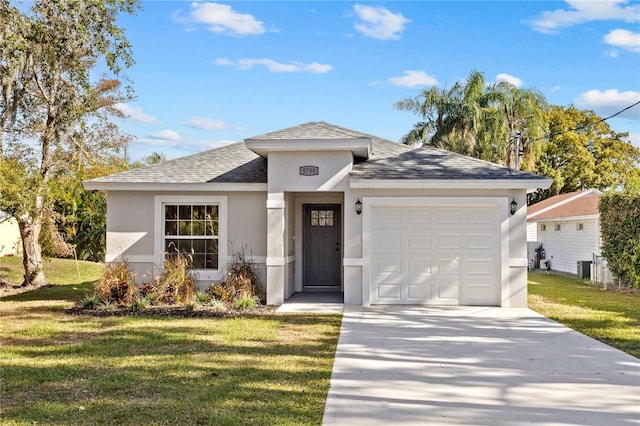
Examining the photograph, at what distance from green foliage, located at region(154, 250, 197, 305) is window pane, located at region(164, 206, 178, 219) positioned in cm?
113

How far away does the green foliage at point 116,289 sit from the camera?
10.9 m

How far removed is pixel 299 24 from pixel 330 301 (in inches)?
303

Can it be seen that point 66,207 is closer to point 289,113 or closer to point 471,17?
point 289,113

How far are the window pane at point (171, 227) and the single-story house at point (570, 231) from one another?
1349cm

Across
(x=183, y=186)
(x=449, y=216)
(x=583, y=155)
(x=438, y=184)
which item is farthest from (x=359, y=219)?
(x=583, y=155)

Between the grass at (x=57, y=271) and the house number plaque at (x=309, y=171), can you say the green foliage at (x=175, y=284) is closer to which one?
the house number plaque at (x=309, y=171)

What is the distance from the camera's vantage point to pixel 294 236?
1347cm

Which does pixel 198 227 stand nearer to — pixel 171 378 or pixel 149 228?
pixel 149 228

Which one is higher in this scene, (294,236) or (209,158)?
(209,158)

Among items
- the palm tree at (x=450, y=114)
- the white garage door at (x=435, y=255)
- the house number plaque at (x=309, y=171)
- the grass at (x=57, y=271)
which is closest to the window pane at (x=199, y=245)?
the house number plaque at (x=309, y=171)

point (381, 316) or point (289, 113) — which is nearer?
point (381, 316)

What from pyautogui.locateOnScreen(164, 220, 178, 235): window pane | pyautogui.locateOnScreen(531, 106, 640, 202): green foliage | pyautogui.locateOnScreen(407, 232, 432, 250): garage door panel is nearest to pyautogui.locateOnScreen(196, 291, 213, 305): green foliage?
pyautogui.locateOnScreen(164, 220, 178, 235): window pane

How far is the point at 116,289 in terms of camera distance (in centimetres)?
1102

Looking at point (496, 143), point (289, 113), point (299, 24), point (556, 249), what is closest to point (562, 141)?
point (496, 143)
